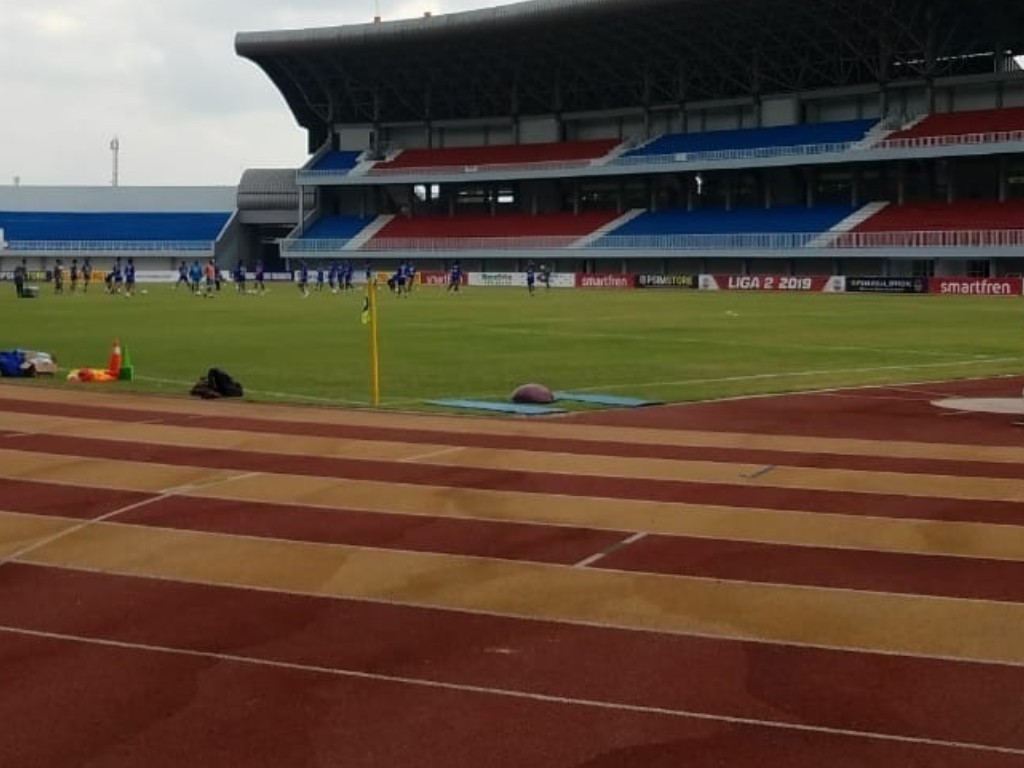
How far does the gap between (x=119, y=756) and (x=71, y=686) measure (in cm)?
101

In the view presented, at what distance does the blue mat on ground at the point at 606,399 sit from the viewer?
17141 mm

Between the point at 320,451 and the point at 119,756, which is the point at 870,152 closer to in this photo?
the point at 320,451

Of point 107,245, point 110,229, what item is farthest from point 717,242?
point 110,229

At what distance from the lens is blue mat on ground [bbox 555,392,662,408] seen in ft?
56.2

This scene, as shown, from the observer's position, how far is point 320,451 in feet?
43.3

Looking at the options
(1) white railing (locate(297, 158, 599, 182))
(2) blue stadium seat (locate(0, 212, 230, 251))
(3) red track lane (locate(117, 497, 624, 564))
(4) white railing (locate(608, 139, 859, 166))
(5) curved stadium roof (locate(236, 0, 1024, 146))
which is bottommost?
(3) red track lane (locate(117, 497, 624, 564))

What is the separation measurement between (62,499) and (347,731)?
6092mm

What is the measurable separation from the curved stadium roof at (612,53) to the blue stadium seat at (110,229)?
1331cm

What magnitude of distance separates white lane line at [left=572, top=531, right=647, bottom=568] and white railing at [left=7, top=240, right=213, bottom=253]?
10044 cm

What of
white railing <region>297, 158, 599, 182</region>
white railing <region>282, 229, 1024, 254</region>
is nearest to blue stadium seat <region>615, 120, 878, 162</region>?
white railing <region>297, 158, 599, 182</region>

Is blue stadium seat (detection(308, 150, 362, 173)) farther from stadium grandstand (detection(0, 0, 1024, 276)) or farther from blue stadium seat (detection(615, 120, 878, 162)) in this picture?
blue stadium seat (detection(615, 120, 878, 162))

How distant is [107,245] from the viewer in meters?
107

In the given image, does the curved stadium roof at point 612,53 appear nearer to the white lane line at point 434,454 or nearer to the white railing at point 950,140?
the white railing at point 950,140

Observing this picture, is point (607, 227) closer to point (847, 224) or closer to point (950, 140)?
point (847, 224)
